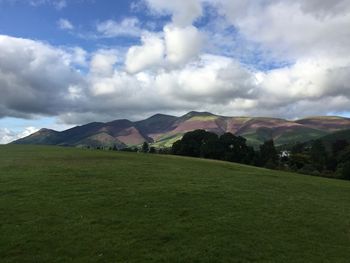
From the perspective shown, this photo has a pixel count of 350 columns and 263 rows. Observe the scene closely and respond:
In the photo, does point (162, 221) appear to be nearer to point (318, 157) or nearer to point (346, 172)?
point (346, 172)

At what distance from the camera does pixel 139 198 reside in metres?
28.9

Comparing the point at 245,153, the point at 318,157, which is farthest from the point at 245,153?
the point at 318,157

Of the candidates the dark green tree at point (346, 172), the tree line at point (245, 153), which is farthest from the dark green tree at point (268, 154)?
the dark green tree at point (346, 172)

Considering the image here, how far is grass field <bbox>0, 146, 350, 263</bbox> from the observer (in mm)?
18562

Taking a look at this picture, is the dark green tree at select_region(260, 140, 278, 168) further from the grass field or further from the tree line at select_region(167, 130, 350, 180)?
the grass field

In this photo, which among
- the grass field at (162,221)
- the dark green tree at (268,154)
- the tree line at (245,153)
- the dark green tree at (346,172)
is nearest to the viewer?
the grass field at (162,221)

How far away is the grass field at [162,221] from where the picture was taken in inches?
731

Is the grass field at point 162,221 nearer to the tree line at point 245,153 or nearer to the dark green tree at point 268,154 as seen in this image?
the tree line at point 245,153

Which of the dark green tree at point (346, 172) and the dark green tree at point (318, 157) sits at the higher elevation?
the dark green tree at point (318, 157)

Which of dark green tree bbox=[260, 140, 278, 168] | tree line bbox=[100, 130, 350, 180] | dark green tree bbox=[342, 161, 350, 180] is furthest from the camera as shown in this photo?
dark green tree bbox=[260, 140, 278, 168]

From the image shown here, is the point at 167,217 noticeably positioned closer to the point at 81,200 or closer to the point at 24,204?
the point at 81,200

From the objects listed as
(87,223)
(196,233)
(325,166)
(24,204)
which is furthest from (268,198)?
(325,166)

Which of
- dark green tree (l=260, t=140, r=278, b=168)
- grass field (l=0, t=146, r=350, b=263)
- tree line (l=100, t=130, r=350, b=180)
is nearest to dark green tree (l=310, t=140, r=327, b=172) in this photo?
tree line (l=100, t=130, r=350, b=180)

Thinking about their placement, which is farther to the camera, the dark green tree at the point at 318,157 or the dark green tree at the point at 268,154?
the dark green tree at the point at 318,157
